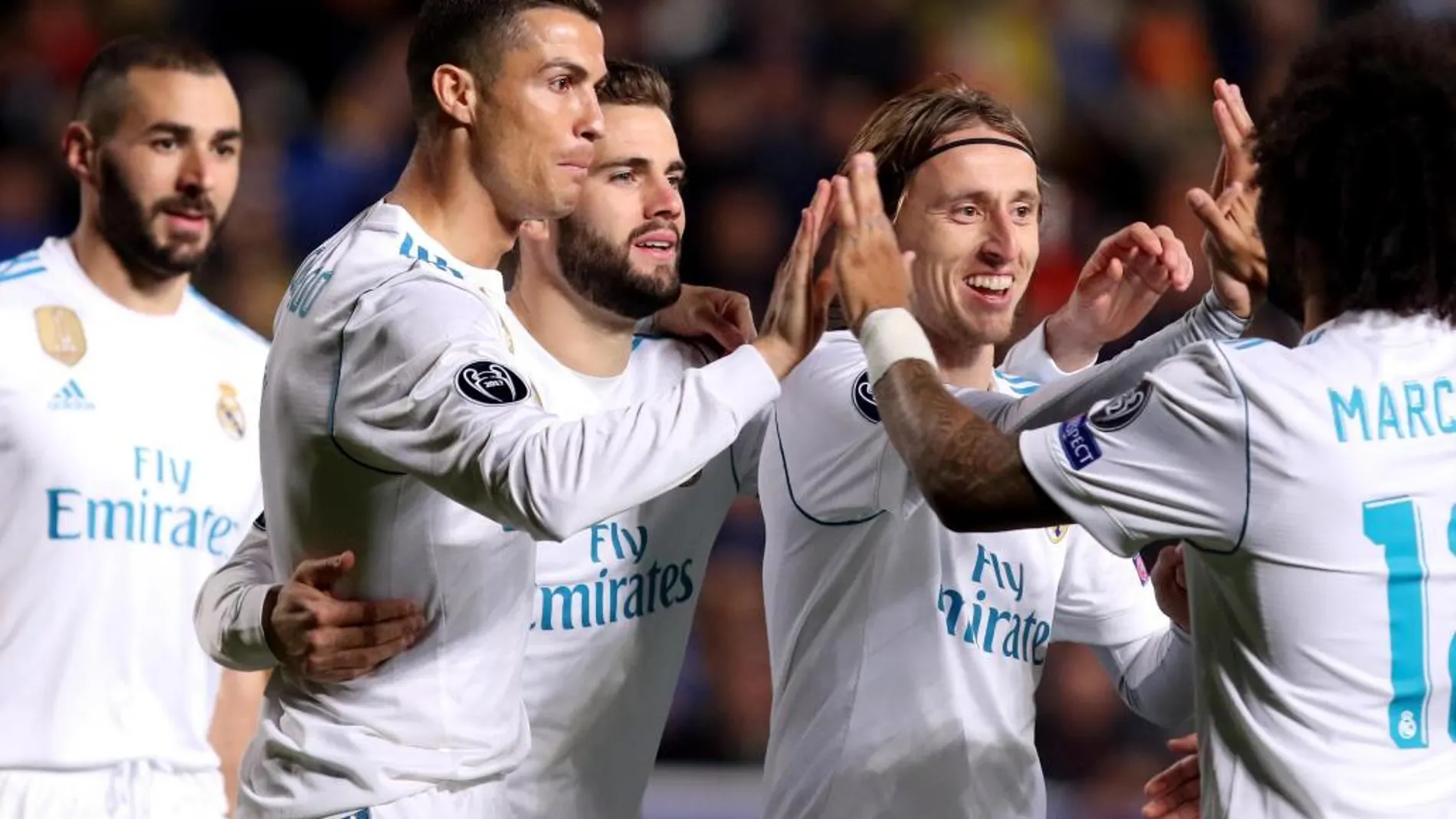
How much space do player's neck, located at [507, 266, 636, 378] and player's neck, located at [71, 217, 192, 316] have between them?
1.33 metres

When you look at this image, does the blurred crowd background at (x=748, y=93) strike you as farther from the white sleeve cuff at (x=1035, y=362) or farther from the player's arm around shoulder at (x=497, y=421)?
the player's arm around shoulder at (x=497, y=421)

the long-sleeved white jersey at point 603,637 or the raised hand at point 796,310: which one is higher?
the raised hand at point 796,310

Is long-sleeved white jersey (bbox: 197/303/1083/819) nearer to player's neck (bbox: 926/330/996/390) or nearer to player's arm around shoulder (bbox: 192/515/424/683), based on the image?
player's arm around shoulder (bbox: 192/515/424/683)

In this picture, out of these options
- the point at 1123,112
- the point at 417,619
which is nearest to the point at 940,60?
the point at 1123,112

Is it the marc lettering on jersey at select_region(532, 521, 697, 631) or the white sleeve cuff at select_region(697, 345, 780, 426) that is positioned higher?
the white sleeve cuff at select_region(697, 345, 780, 426)

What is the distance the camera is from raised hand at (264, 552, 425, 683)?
357 centimetres

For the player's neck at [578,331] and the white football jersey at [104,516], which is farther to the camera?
the white football jersey at [104,516]

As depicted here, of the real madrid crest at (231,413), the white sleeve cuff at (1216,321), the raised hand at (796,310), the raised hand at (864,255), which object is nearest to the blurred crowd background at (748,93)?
the real madrid crest at (231,413)

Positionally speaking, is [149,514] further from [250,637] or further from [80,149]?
[250,637]

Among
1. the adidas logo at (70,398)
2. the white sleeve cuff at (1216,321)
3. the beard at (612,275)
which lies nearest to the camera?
the white sleeve cuff at (1216,321)

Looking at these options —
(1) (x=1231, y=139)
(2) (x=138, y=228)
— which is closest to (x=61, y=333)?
(2) (x=138, y=228)

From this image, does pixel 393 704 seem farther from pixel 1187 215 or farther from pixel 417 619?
pixel 1187 215

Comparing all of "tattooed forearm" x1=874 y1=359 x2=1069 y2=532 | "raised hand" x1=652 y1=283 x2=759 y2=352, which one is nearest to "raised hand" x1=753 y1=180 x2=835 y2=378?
"tattooed forearm" x1=874 y1=359 x2=1069 y2=532

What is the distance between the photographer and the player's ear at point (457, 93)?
3934mm
